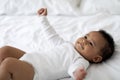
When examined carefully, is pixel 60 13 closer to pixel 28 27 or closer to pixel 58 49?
pixel 28 27

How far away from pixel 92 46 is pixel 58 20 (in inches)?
22.8

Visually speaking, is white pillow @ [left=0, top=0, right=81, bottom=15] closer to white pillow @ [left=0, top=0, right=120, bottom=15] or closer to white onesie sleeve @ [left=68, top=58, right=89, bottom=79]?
white pillow @ [left=0, top=0, right=120, bottom=15]

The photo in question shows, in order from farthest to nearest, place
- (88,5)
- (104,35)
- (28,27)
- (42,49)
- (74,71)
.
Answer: (88,5) < (28,27) < (42,49) < (104,35) < (74,71)

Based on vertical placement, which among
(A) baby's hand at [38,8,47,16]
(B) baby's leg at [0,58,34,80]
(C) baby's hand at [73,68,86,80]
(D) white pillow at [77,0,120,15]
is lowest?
(C) baby's hand at [73,68,86,80]

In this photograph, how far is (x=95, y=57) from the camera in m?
1.35

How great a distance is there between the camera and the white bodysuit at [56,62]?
1.32 meters

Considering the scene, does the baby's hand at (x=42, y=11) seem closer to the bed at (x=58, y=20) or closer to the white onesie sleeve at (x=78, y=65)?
the bed at (x=58, y=20)

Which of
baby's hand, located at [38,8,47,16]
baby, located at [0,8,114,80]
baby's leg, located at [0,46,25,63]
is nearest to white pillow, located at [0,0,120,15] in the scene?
baby's hand, located at [38,8,47,16]

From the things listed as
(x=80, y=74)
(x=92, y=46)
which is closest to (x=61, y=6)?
(x=92, y=46)

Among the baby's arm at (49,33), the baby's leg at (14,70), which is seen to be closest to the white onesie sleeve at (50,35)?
the baby's arm at (49,33)

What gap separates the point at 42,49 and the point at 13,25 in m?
0.40

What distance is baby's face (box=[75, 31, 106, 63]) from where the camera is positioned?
135 centimetres

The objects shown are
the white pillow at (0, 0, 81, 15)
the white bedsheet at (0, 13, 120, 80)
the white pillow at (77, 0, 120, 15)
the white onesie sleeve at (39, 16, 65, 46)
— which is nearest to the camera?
the white onesie sleeve at (39, 16, 65, 46)

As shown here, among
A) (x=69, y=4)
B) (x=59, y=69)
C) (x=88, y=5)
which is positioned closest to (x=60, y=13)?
(x=69, y=4)
